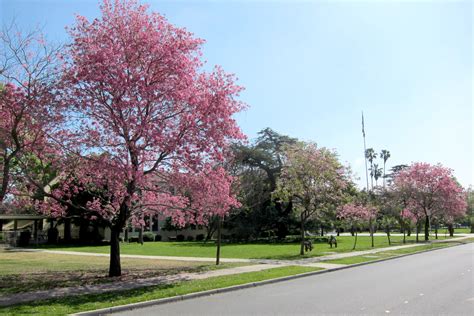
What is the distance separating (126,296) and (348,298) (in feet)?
A: 18.5

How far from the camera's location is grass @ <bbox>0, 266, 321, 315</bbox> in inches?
361

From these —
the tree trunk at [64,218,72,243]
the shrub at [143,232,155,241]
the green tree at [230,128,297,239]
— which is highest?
the green tree at [230,128,297,239]

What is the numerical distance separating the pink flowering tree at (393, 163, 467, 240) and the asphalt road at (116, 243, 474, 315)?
2968 centimetres

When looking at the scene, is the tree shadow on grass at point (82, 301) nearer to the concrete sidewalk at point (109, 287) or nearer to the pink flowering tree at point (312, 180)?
the concrete sidewalk at point (109, 287)

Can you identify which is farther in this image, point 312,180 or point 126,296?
point 312,180

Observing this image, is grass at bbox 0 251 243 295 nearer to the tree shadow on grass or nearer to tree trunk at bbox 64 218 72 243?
the tree shadow on grass

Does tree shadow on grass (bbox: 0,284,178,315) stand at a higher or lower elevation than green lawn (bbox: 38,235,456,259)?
higher

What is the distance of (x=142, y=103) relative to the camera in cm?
1412

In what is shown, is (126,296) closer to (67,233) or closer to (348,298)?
(348,298)

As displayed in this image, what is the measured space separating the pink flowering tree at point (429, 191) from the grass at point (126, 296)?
104ft

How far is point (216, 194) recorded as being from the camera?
16.5 m

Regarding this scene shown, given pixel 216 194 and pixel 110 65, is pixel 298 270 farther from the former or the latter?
pixel 110 65

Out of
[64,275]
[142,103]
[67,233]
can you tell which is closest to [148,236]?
[67,233]

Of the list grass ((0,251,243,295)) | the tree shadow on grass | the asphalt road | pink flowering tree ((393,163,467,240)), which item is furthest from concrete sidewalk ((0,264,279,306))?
pink flowering tree ((393,163,467,240))
